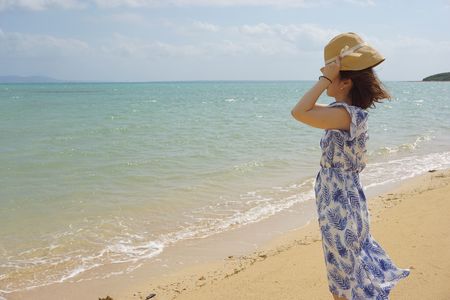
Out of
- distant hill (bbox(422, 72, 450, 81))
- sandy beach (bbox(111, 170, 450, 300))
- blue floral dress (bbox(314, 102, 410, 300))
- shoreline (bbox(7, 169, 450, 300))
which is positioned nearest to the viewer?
blue floral dress (bbox(314, 102, 410, 300))

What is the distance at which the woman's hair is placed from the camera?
2.58 m

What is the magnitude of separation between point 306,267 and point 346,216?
2.40 metres

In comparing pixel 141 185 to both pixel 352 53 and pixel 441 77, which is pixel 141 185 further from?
pixel 441 77

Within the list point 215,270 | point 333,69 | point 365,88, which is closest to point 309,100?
point 333,69

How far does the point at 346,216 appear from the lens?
8.69 ft

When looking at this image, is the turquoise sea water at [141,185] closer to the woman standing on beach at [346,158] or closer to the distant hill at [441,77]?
the woman standing on beach at [346,158]

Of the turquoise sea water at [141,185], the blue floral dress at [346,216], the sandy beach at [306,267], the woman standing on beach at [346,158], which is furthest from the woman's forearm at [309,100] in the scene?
the sandy beach at [306,267]

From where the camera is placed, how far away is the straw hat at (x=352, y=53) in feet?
8.27

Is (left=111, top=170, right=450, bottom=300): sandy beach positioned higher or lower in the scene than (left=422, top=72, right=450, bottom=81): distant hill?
lower

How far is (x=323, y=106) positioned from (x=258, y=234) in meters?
4.83

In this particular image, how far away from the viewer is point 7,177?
10906 millimetres

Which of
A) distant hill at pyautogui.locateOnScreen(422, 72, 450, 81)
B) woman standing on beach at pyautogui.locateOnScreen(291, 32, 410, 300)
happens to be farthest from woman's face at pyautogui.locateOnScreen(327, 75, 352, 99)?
distant hill at pyautogui.locateOnScreen(422, 72, 450, 81)

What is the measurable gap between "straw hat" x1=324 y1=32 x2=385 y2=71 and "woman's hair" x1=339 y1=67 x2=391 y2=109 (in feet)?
0.17

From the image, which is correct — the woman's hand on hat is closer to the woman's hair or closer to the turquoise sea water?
the woman's hair
